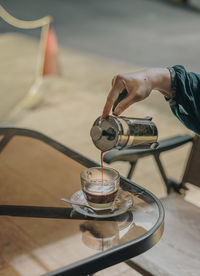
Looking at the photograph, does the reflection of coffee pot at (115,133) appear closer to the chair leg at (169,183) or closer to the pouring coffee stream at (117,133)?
the pouring coffee stream at (117,133)

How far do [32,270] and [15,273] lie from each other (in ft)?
0.15

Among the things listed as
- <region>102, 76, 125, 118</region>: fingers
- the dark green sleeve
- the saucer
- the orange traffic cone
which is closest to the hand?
<region>102, 76, 125, 118</region>: fingers

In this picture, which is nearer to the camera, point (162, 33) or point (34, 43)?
point (34, 43)

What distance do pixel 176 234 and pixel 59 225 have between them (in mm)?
658

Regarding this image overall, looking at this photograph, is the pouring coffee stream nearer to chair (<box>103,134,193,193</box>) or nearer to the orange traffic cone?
chair (<box>103,134,193,193</box>)

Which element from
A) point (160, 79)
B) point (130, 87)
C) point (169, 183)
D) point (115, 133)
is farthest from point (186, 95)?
point (169, 183)

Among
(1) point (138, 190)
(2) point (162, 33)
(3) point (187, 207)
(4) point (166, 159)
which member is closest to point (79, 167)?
(1) point (138, 190)

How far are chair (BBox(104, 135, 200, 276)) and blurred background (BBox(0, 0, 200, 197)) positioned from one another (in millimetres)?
775

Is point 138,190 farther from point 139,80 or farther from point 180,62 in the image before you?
point 180,62

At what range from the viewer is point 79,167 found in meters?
1.83

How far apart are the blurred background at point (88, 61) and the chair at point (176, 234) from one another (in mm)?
775

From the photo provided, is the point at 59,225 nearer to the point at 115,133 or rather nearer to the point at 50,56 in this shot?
the point at 115,133

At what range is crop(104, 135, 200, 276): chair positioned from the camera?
1.70 metres

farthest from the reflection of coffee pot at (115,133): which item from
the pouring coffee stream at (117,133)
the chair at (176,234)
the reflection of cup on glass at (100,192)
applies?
the chair at (176,234)
